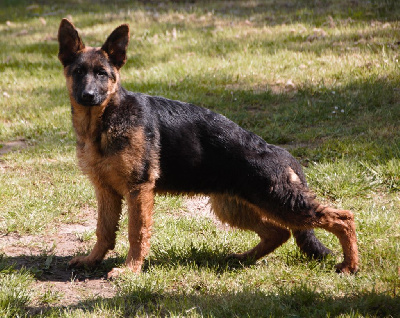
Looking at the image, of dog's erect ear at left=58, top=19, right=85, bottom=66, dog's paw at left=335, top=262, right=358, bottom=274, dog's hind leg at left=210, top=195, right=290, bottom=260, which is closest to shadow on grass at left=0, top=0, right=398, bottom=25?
dog's hind leg at left=210, top=195, right=290, bottom=260

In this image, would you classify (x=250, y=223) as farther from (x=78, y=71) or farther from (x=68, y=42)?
(x=68, y=42)

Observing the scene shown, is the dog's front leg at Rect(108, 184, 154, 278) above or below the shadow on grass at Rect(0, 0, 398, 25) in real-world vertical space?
below

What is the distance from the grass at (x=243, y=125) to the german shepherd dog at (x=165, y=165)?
31cm

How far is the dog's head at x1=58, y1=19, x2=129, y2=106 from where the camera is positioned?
4.58 m

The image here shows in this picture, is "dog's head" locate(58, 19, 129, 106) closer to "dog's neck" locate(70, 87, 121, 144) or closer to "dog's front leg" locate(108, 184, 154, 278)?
"dog's neck" locate(70, 87, 121, 144)

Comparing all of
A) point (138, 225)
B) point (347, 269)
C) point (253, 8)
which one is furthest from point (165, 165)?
point (253, 8)

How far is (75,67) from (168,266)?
2.03 m

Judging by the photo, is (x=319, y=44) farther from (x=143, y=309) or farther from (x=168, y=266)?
(x=143, y=309)

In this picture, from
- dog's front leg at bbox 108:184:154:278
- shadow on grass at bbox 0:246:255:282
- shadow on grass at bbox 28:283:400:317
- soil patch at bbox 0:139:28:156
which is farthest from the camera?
soil patch at bbox 0:139:28:156

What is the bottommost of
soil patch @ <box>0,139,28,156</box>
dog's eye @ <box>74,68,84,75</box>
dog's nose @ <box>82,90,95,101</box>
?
soil patch @ <box>0,139,28,156</box>

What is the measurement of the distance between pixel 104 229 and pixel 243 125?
146 inches

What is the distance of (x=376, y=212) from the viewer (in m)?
5.40

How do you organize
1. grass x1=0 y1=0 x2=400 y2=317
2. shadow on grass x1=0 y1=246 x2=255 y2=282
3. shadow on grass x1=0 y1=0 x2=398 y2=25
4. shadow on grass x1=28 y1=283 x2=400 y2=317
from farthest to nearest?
shadow on grass x1=0 y1=0 x2=398 y2=25
shadow on grass x1=0 y1=246 x2=255 y2=282
grass x1=0 y1=0 x2=400 y2=317
shadow on grass x1=28 y1=283 x2=400 y2=317

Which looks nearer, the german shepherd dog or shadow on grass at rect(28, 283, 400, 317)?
shadow on grass at rect(28, 283, 400, 317)
